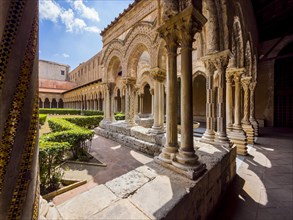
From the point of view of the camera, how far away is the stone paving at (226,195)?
161 centimetres

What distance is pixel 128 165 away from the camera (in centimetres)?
473

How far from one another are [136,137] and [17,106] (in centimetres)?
612

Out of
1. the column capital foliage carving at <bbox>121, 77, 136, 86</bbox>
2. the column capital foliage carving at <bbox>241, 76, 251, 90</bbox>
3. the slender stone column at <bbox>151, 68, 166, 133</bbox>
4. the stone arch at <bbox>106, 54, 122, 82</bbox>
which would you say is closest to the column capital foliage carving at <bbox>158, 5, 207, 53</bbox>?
the slender stone column at <bbox>151, 68, 166, 133</bbox>

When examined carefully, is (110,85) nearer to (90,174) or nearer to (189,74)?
(90,174)

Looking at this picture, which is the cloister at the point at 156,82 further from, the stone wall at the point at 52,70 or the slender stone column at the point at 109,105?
the stone wall at the point at 52,70

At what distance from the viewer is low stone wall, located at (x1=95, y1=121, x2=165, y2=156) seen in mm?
5664

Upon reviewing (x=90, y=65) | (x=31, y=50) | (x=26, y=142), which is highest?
(x=90, y=65)

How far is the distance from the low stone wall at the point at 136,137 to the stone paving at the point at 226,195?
0.35 m

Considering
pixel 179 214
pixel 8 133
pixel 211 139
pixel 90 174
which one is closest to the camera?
pixel 8 133

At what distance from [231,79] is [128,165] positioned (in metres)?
5.12

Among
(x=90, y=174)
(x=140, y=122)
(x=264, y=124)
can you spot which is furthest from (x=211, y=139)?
(x=264, y=124)

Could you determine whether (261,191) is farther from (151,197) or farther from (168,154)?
(151,197)

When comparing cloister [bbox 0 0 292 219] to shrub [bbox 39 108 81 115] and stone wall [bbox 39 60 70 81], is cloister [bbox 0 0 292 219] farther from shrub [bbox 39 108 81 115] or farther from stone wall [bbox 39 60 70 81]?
stone wall [bbox 39 60 70 81]

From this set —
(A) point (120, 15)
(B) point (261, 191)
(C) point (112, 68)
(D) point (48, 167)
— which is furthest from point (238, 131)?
(A) point (120, 15)
